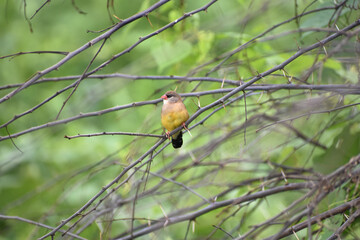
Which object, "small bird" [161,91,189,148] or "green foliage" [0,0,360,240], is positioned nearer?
"green foliage" [0,0,360,240]

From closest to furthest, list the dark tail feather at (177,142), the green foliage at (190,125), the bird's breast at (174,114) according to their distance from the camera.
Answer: the green foliage at (190,125), the bird's breast at (174,114), the dark tail feather at (177,142)

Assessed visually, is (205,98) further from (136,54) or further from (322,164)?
(136,54)

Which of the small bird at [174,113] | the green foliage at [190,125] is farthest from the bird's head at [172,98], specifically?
the green foliage at [190,125]

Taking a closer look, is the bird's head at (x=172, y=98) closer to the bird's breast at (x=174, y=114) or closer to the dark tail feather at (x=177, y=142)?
the bird's breast at (x=174, y=114)

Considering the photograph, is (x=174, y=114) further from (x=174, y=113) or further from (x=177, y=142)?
(x=177, y=142)

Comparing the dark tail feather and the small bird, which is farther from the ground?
the small bird

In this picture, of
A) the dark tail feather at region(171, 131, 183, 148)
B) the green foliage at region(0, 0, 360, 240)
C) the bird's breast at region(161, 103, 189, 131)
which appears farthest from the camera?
the dark tail feather at region(171, 131, 183, 148)

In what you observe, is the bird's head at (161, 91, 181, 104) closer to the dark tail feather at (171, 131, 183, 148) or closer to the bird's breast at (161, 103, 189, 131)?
the bird's breast at (161, 103, 189, 131)

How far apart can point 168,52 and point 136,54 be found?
4347mm

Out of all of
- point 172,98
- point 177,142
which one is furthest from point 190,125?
point 172,98

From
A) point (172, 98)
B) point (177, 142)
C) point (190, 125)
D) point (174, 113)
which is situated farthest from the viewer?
point (190, 125)

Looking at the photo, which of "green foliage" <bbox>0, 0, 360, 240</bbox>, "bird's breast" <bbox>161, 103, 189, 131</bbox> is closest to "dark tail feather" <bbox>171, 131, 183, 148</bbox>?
"green foliage" <bbox>0, 0, 360, 240</bbox>

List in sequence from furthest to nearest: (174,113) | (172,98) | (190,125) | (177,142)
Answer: (190,125)
(177,142)
(172,98)
(174,113)

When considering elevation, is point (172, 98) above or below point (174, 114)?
above
